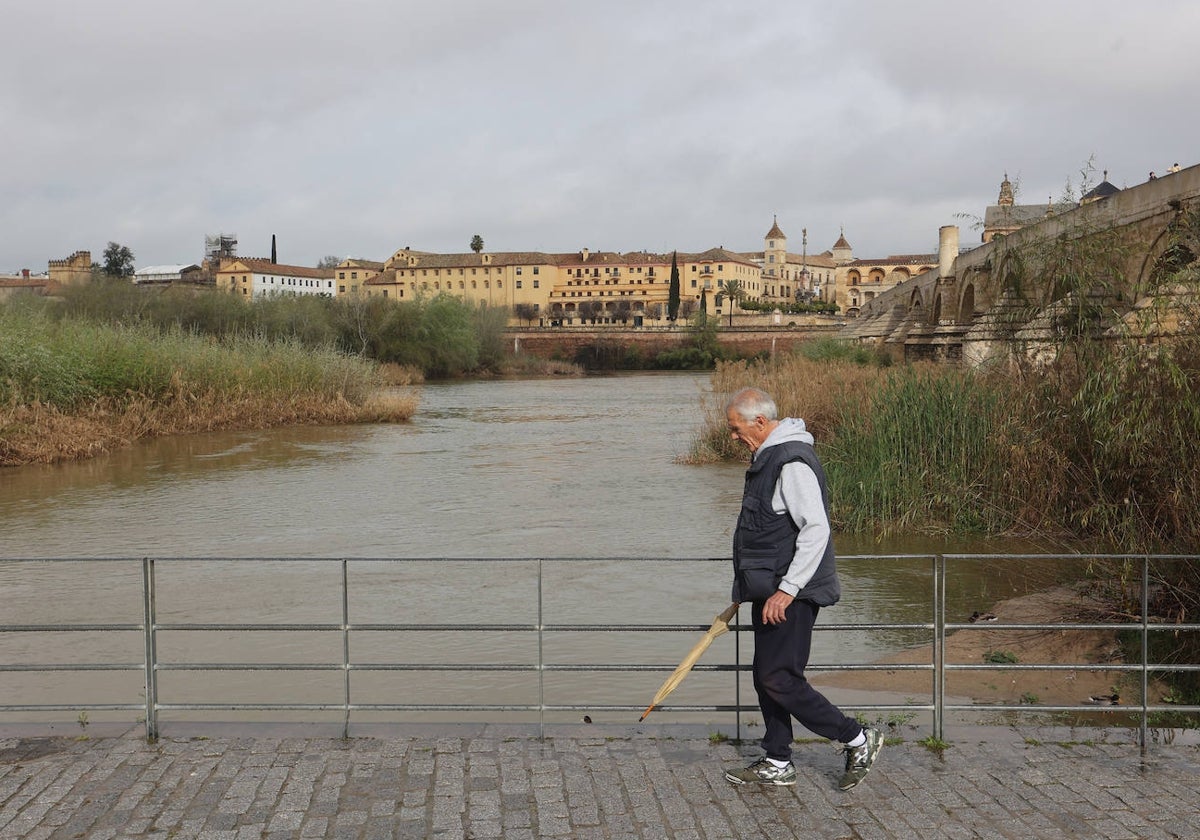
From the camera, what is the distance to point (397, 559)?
198 inches

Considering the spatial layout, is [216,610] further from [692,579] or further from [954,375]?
[954,375]

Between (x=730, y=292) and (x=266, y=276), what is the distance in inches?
2213

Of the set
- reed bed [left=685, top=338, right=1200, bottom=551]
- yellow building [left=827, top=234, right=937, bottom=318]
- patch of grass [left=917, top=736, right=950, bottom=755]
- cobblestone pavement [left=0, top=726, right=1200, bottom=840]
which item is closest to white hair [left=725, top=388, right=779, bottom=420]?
cobblestone pavement [left=0, top=726, right=1200, bottom=840]

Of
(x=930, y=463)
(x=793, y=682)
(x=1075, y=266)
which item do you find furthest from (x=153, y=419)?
(x=793, y=682)

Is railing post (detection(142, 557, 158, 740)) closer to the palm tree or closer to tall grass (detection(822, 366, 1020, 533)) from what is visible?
tall grass (detection(822, 366, 1020, 533))

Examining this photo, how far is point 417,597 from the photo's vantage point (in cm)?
1095

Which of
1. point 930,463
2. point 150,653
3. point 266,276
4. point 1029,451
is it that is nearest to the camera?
point 150,653

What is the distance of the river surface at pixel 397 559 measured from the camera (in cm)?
856

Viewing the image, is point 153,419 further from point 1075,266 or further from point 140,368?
point 1075,266

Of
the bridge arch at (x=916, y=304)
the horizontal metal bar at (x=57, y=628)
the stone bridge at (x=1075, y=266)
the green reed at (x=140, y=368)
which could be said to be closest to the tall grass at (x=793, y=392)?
the stone bridge at (x=1075, y=266)

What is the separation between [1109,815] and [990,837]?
0.52 m

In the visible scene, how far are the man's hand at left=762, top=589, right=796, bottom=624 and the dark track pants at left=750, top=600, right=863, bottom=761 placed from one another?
0.12m

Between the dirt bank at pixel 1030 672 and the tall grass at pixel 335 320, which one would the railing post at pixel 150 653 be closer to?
the dirt bank at pixel 1030 672

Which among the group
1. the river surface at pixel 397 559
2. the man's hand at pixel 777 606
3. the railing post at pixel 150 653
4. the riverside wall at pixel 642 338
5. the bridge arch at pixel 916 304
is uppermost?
the bridge arch at pixel 916 304
